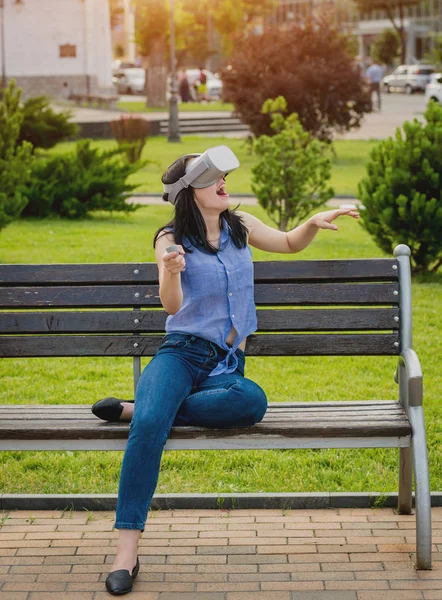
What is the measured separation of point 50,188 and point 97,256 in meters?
4.31

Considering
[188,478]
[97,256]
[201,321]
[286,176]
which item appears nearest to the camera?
[201,321]

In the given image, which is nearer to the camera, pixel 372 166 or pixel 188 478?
pixel 188 478

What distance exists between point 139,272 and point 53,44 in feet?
138

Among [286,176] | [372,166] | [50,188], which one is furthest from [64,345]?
[50,188]

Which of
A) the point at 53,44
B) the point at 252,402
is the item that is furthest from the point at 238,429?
the point at 53,44

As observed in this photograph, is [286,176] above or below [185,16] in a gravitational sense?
below

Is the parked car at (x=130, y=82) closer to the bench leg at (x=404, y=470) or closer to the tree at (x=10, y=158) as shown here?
the tree at (x=10, y=158)

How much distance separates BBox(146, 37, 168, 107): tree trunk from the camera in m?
47.1

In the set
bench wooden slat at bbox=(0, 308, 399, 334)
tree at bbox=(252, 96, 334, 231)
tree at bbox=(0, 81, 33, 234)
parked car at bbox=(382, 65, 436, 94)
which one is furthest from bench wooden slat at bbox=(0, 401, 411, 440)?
parked car at bbox=(382, 65, 436, 94)

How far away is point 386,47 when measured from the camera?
77.2 meters

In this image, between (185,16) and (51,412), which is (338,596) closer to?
(51,412)

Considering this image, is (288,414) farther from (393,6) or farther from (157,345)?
(393,6)

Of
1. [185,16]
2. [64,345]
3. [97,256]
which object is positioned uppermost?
[185,16]

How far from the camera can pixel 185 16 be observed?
46.2 metres
